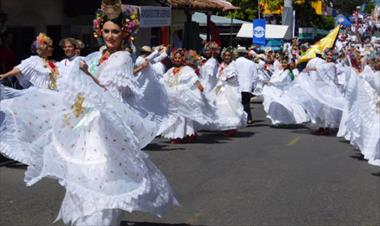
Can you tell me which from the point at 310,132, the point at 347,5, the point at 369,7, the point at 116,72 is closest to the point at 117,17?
the point at 116,72

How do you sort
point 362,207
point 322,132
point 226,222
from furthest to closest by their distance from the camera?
point 322,132
point 362,207
point 226,222

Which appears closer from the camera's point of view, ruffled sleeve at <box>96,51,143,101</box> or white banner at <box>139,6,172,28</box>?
ruffled sleeve at <box>96,51,143,101</box>

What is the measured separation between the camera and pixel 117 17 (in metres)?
6.33

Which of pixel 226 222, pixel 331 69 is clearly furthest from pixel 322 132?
pixel 226 222

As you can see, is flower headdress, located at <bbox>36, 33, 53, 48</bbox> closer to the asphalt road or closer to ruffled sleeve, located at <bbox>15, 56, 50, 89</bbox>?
ruffled sleeve, located at <bbox>15, 56, 50, 89</bbox>

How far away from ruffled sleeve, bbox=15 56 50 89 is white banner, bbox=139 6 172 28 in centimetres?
1025

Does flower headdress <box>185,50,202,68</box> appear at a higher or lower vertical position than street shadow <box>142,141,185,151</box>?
higher

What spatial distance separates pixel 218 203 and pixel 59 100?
2.91 meters

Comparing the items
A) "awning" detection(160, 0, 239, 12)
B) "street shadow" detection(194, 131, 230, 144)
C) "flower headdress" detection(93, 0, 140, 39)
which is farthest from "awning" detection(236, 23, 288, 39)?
"flower headdress" detection(93, 0, 140, 39)

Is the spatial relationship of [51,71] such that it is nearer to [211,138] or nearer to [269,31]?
[211,138]

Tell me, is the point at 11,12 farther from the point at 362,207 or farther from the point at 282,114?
the point at 362,207

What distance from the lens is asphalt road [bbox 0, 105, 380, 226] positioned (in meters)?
7.70

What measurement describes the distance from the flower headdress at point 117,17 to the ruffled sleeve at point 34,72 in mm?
4521

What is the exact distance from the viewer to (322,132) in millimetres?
15922
